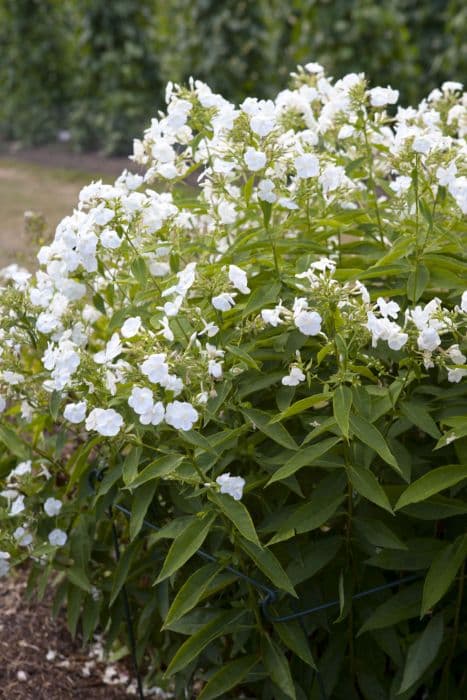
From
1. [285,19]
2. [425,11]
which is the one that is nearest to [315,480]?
[425,11]

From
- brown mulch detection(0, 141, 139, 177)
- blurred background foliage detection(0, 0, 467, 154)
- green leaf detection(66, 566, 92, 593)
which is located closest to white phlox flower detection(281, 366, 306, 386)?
green leaf detection(66, 566, 92, 593)

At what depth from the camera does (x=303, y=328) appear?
1.80 meters

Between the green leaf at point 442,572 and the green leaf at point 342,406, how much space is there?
1.18ft

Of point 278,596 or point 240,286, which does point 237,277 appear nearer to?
point 240,286

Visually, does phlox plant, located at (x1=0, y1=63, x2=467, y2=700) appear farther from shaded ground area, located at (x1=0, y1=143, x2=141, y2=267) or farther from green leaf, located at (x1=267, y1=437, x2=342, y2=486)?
shaded ground area, located at (x1=0, y1=143, x2=141, y2=267)

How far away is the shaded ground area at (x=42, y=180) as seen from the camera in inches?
296

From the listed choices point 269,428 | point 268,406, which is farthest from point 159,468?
point 268,406

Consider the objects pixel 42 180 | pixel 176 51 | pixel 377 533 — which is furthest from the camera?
pixel 42 180

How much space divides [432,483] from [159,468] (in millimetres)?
492

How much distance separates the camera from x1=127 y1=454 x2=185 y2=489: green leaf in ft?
6.15

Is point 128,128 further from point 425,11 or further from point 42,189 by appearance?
point 425,11

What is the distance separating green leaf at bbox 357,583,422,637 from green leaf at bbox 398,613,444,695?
0.04 metres

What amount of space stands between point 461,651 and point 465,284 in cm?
75

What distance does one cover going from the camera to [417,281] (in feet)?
6.69
